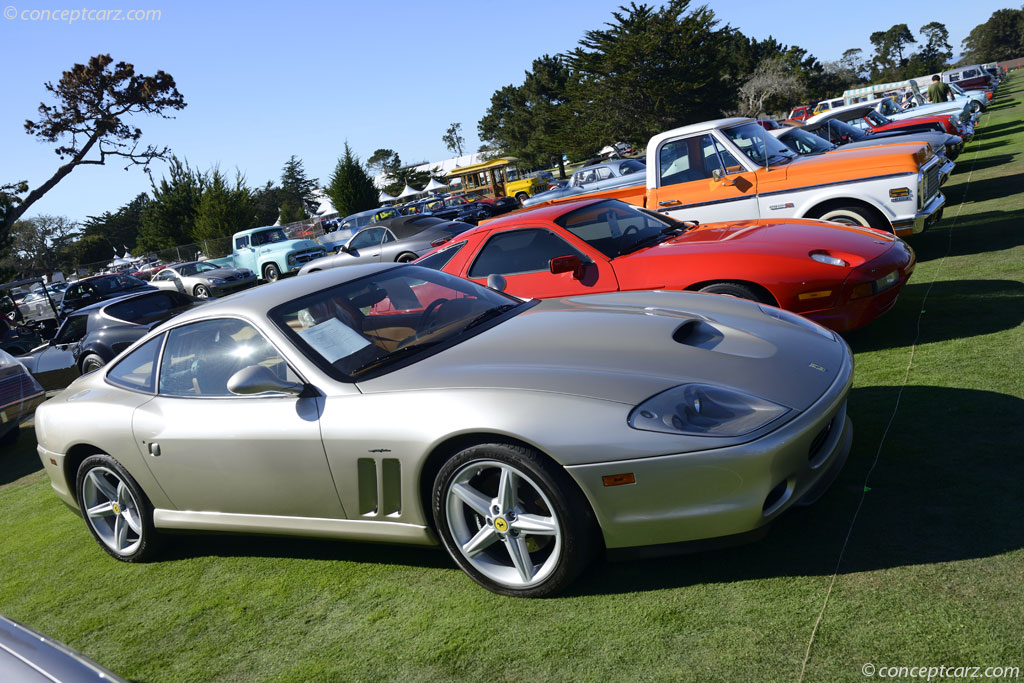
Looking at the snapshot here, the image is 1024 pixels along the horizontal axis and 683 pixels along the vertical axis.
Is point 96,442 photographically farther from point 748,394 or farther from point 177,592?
point 748,394

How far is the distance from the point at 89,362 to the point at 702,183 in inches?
347

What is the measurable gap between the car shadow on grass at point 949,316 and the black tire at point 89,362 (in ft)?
32.3

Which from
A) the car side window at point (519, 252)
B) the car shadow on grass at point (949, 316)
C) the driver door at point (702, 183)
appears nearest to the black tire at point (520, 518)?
the car side window at point (519, 252)

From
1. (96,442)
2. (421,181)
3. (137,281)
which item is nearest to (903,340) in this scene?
(96,442)

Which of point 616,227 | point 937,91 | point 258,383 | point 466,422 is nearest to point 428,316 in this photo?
point 258,383

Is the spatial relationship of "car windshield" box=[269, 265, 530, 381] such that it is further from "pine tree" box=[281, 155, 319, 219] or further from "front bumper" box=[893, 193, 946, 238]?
"pine tree" box=[281, 155, 319, 219]

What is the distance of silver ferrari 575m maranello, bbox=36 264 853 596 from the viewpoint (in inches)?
107

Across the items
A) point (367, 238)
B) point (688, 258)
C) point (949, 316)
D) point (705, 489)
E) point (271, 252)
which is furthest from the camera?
point (271, 252)

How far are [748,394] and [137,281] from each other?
70.6 ft

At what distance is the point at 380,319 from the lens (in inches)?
143

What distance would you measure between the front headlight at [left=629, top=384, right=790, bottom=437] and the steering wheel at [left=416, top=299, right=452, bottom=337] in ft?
4.24

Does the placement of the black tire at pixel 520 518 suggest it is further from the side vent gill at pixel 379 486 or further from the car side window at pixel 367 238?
the car side window at pixel 367 238

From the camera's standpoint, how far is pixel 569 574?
Result: 2875 millimetres

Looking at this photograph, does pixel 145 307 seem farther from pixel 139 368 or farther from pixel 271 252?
pixel 271 252
